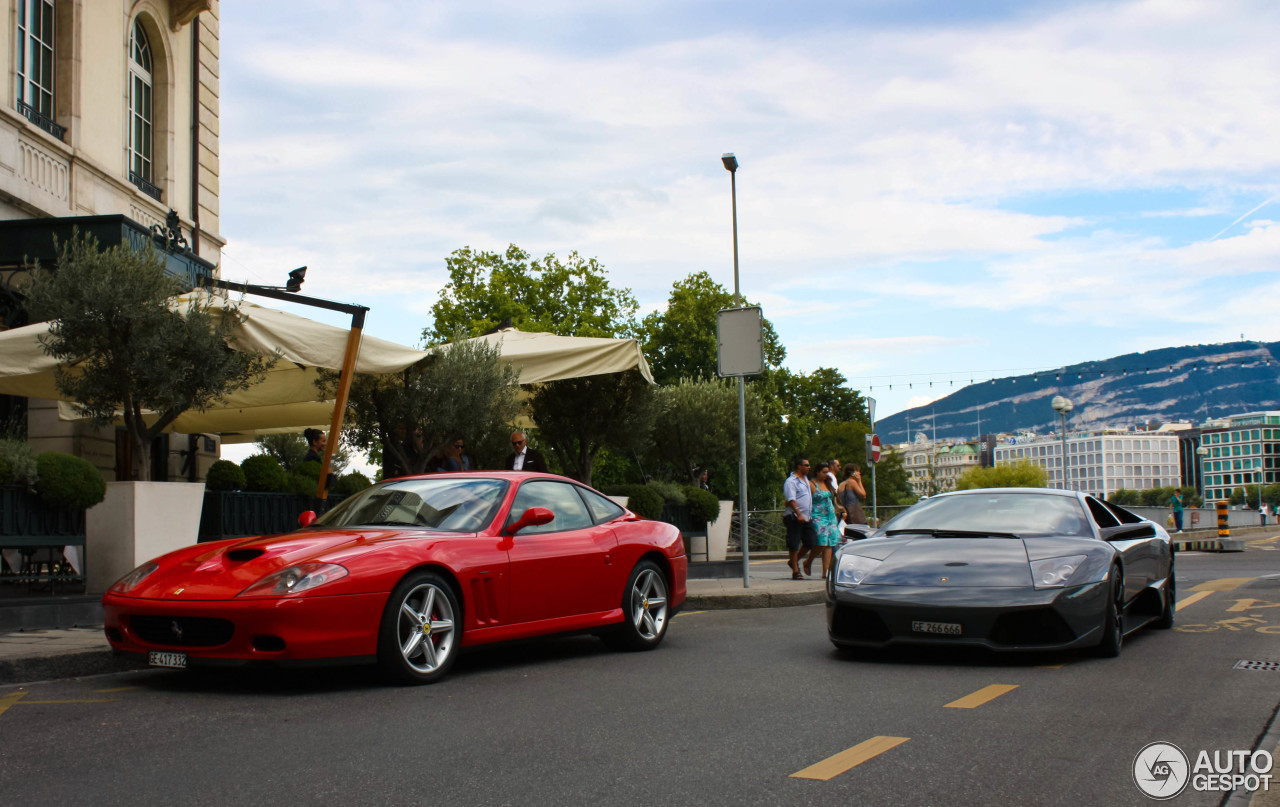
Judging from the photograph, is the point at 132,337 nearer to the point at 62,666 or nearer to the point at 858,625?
the point at 62,666

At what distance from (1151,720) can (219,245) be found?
61.1ft

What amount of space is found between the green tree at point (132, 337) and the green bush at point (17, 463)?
3.14 feet

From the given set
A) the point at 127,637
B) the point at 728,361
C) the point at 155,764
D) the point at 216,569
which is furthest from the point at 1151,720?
the point at 728,361

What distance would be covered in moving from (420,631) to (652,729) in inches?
79.6

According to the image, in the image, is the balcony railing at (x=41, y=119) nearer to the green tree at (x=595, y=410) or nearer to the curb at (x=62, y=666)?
the green tree at (x=595, y=410)

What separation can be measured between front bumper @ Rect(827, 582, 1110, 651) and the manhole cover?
Answer: 0.88 meters

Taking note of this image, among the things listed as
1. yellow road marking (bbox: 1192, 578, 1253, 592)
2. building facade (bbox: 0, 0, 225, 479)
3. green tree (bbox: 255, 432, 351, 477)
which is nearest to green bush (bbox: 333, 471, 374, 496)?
building facade (bbox: 0, 0, 225, 479)

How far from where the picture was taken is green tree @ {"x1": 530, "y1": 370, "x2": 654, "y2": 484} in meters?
16.6

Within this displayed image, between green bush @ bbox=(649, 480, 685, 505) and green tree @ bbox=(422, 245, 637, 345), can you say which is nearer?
green bush @ bbox=(649, 480, 685, 505)

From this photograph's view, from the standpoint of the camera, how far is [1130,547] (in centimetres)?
851

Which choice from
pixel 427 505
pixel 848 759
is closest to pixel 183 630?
pixel 427 505

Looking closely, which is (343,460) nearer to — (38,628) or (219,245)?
(219,245)

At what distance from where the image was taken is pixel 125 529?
9.54m
